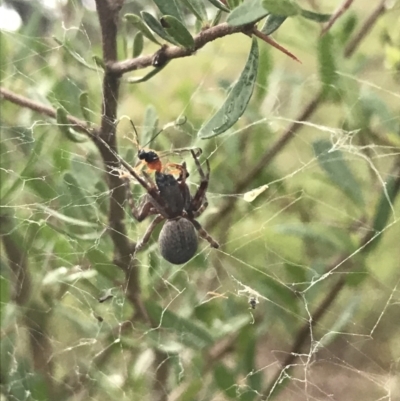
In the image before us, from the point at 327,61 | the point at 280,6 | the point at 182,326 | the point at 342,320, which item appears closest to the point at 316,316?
the point at 342,320

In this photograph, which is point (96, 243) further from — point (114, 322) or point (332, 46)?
point (332, 46)

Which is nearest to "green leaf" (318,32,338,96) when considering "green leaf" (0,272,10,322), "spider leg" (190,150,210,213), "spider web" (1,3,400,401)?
"spider web" (1,3,400,401)

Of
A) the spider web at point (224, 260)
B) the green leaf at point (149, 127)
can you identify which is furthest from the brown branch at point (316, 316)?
the green leaf at point (149, 127)

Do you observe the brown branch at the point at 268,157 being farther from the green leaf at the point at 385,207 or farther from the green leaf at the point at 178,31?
the green leaf at the point at 178,31

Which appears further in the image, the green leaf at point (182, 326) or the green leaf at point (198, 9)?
the green leaf at point (182, 326)

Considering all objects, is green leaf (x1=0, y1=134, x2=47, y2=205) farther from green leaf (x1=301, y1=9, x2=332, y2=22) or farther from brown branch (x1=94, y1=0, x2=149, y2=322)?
green leaf (x1=301, y1=9, x2=332, y2=22)

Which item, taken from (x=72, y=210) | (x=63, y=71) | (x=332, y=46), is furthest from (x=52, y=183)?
(x=332, y=46)

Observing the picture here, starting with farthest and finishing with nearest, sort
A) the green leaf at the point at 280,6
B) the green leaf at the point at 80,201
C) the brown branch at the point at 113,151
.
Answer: the green leaf at the point at 80,201 → the brown branch at the point at 113,151 → the green leaf at the point at 280,6
